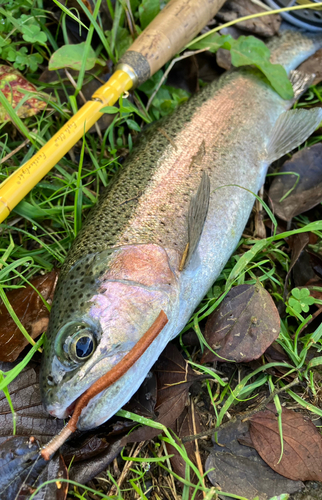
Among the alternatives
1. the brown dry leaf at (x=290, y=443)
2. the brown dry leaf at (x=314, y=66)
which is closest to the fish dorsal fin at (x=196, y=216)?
the brown dry leaf at (x=290, y=443)

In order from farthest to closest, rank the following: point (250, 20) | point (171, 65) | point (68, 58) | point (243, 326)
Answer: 1. point (250, 20)
2. point (171, 65)
3. point (68, 58)
4. point (243, 326)

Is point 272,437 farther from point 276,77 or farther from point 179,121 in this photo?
point 276,77

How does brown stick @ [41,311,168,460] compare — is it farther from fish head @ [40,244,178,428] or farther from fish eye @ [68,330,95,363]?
fish eye @ [68,330,95,363]

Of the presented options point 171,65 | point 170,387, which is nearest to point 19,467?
point 170,387

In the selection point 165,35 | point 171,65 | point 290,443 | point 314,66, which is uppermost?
point 165,35

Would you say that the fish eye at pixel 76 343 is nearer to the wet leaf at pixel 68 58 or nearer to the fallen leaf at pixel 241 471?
the fallen leaf at pixel 241 471

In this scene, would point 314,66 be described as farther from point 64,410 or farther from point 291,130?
point 64,410
